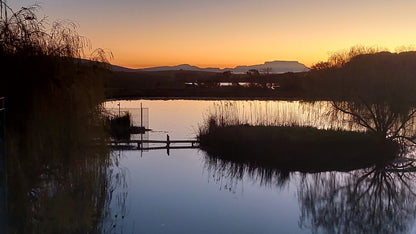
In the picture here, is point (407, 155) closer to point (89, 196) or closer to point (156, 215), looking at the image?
point (156, 215)

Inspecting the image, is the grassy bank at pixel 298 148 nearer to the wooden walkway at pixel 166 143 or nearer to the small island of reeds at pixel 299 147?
the small island of reeds at pixel 299 147

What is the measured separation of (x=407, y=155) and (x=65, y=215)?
1147 cm

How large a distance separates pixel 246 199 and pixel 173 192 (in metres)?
1.63

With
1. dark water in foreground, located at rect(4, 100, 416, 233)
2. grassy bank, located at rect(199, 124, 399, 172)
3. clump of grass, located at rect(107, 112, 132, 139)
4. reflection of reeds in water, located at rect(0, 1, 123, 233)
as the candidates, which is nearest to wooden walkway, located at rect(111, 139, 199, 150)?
dark water in foreground, located at rect(4, 100, 416, 233)

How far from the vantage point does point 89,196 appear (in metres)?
5.62

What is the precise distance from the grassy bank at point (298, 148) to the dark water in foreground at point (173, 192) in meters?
0.69

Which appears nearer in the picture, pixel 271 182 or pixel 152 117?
pixel 271 182

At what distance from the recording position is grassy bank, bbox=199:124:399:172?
1257 centimetres

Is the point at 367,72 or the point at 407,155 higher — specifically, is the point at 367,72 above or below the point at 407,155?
above

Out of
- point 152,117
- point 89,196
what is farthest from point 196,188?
point 152,117

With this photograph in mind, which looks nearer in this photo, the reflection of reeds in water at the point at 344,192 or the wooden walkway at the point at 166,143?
the reflection of reeds in water at the point at 344,192

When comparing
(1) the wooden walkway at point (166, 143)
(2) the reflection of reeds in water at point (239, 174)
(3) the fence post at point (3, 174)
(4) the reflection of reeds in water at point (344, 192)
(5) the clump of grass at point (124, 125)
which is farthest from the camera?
(5) the clump of grass at point (124, 125)

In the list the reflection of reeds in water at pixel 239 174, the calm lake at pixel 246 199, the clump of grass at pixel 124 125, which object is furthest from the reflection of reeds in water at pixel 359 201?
the clump of grass at pixel 124 125

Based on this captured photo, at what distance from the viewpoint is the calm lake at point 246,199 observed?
7.22 meters
